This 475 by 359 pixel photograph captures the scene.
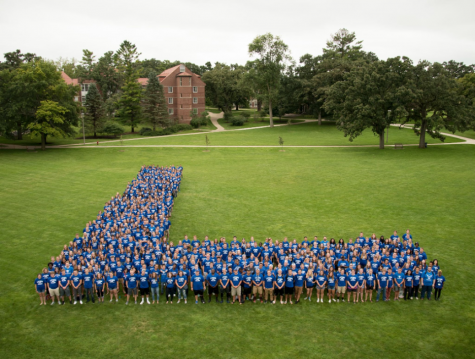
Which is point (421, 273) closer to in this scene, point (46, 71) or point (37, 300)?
point (37, 300)

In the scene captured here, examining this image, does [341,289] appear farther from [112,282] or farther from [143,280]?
[112,282]

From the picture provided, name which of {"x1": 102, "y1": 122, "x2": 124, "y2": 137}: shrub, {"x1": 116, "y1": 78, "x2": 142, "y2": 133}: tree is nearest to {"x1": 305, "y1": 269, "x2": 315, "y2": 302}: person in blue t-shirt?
{"x1": 102, "y1": 122, "x2": 124, "y2": 137}: shrub

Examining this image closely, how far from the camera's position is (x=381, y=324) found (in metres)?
12.7

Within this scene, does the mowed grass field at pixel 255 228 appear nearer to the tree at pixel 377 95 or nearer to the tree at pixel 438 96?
the tree at pixel 438 96

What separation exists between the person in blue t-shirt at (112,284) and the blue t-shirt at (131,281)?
21.4 inches

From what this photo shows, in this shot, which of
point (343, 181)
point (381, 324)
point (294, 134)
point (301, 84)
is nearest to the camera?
point (381, 324)

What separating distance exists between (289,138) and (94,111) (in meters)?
32.1

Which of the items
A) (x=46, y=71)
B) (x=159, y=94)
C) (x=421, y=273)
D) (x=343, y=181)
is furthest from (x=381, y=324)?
(x=159, y=94)

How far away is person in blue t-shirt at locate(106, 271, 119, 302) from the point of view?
13.9 meters

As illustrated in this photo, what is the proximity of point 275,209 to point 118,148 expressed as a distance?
32.6 meters

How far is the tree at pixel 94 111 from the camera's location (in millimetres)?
60719

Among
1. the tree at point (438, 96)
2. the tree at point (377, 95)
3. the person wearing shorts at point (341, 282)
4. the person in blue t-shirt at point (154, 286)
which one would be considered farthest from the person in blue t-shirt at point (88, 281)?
the tree at point (438, 96)

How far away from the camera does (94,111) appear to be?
60938 mm

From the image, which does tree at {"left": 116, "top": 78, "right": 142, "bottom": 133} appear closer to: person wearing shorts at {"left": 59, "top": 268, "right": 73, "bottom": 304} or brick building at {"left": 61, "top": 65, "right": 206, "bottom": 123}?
brick building at {"left": 61, "top": 65, "right": 206, "bottom": 123}
